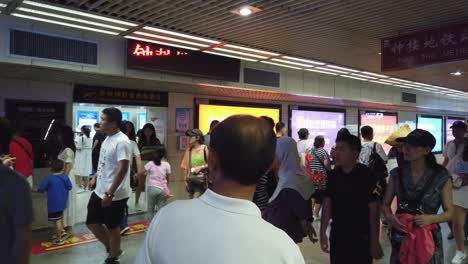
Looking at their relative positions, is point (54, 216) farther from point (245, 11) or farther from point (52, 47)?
point (245, 11)

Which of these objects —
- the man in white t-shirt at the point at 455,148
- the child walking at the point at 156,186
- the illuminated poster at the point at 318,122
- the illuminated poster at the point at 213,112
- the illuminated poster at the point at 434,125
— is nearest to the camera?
the man in white t-shirt at the point at 455,148

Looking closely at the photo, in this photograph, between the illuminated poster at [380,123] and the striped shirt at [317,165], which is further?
the illuminated poster at [380,123]

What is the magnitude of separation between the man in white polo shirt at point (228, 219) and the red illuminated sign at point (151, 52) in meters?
4.46

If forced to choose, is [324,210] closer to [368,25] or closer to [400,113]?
[368,25]

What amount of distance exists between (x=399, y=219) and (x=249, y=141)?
1648mm

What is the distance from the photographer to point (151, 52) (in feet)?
16.8

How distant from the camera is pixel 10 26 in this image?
13.6 feet

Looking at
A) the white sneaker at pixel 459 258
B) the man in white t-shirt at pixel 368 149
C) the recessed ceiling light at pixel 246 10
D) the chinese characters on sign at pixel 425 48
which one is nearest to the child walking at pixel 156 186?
the recessed ceiling light at pixel 246 10

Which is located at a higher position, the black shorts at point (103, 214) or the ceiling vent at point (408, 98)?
the ceiling vent at point (408, 98)

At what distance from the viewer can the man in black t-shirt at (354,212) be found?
7.41 ft

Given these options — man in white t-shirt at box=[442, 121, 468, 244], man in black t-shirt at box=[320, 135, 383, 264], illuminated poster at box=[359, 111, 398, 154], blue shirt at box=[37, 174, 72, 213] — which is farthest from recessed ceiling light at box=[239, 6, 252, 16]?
illuminated poster at box=[359, 111, 398, 154]

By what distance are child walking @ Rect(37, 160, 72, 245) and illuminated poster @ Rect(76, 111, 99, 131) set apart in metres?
3.73

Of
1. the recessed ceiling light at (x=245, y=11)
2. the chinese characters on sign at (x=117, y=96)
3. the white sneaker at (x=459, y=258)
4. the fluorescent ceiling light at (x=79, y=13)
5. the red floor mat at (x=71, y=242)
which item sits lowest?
the red floor mat at (x=71, y=242)

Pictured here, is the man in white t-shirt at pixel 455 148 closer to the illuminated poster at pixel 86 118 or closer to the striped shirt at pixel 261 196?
the striped shirt at pixel 261 196
